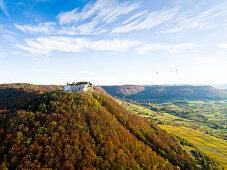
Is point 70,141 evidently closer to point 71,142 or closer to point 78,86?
point 71,142

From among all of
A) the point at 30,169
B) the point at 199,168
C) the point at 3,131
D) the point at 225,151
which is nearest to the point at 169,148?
the point at 199,168

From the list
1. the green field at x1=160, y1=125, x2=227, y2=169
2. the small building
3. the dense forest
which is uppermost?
the small building

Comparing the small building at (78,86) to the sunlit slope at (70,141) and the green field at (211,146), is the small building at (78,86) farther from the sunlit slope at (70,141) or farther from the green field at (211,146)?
the green field at (211,146)

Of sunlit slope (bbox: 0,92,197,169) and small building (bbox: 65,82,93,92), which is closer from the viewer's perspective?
sunlit slope (bbox: 0,92,197,169)

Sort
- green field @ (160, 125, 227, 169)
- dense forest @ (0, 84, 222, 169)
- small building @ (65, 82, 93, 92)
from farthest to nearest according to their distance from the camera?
small building @ (65, 82, 93, 92), green field @ (160, 125, 227, 169), dense forest @ (0, 84, 222, 169)

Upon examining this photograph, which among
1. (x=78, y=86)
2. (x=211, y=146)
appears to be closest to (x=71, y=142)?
(x=78, y=86)

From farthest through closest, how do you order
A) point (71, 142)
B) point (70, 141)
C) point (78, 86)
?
1. point (78, 86)
2. point (71, 142)
3. point (70, 141)

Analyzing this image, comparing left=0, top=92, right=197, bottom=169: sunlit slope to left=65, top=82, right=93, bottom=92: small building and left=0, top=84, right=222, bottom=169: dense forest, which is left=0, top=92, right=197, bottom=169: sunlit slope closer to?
left=0, top=84, right=222, bottom=169: dense forest

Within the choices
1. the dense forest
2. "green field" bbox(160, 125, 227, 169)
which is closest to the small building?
the dense forest
